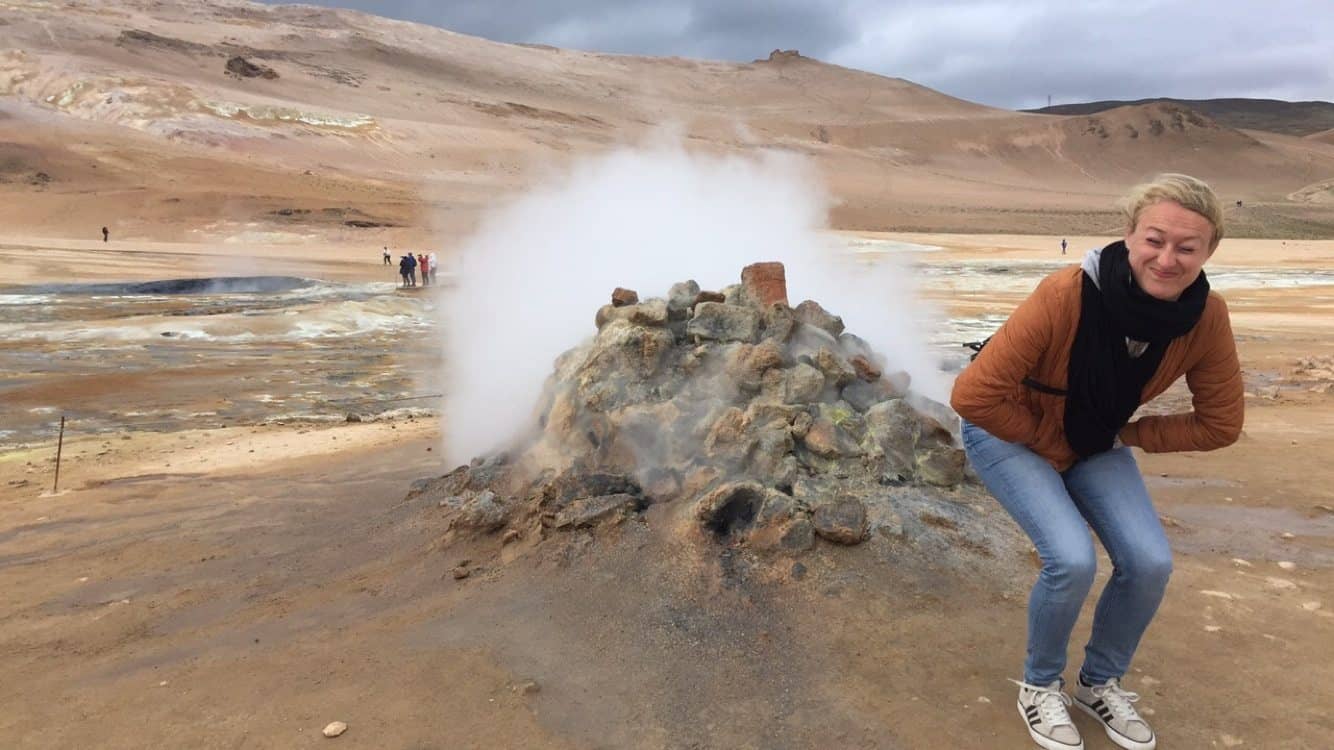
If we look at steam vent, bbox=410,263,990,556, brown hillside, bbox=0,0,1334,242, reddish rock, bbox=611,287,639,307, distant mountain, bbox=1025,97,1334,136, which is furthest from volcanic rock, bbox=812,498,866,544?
distant mountain, bbox=1025,97,1334,136

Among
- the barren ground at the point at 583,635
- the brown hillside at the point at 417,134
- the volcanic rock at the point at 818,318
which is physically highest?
the brown hillside at the point at 417,134

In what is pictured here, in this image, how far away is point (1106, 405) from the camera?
1.96m

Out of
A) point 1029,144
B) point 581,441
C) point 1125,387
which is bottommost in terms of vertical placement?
point 581,441

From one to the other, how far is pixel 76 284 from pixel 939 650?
21053 millimetres

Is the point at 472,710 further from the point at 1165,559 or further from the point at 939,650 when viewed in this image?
the point at 1165,559

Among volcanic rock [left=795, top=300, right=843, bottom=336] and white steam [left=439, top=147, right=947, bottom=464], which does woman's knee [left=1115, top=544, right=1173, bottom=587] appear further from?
white steam [left=439, top=147, right=947, bottom=464]

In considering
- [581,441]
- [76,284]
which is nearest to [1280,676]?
[581,441]

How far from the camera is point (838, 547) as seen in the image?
3.35 meters

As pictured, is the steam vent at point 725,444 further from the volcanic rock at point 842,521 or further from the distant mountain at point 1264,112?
the distant mountain at point 1264,112

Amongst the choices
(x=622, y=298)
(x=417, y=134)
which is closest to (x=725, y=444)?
(x=622, y=298)

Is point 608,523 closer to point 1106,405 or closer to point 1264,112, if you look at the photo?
point 1106,405

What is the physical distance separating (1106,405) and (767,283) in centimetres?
260

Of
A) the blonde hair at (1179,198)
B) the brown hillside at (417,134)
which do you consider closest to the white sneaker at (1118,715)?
the blonde hair at (1179,198)

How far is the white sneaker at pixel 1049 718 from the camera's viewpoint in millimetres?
2201
